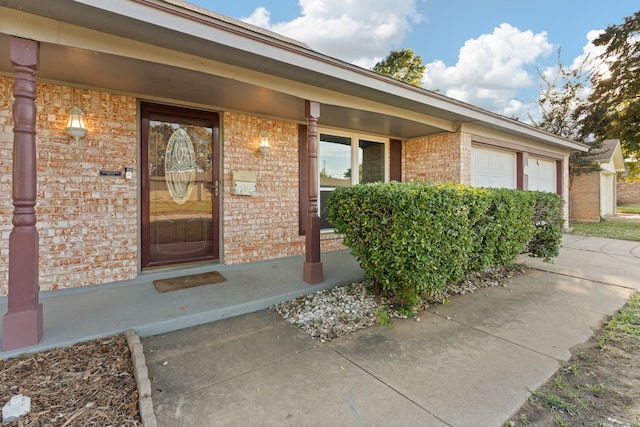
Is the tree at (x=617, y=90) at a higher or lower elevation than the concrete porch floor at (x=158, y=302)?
higher

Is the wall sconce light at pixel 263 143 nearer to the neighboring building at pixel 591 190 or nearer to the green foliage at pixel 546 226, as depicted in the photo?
the green foliage at pixel 546 226

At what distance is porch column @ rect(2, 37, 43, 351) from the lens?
2205 mm

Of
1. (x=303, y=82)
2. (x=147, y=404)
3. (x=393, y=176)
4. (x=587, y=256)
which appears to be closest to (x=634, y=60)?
(x=587, y=256)

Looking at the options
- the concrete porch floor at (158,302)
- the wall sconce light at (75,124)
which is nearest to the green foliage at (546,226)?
the concrete porch floor at (158,302)

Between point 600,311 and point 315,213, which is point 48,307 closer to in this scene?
point 315,213

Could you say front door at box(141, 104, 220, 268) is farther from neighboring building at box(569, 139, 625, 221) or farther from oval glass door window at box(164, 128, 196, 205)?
neighboring building at box(569, 139, 625, 221)

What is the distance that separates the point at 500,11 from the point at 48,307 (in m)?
12.5

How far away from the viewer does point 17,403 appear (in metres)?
1.67

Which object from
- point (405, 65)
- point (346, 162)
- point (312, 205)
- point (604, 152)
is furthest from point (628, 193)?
point (312, 205)

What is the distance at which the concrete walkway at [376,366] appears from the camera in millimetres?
1758

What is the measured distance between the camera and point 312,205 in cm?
383

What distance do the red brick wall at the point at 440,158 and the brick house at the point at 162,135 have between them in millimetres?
455

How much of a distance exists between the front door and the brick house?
0.7 inches

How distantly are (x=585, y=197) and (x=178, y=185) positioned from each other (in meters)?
16.2
